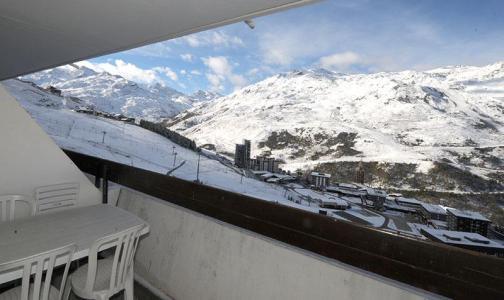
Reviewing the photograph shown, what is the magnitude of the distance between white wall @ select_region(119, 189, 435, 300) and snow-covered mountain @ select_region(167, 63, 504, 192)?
3845cm

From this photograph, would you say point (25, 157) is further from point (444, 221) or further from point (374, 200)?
point (374, 200)

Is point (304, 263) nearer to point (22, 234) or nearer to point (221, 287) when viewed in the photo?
point (221, 287)

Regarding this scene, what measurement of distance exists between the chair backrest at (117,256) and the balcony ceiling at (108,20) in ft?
4.16

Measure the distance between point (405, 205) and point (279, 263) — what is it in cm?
1891

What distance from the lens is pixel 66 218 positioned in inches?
70.9

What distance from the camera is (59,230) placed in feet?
5.28

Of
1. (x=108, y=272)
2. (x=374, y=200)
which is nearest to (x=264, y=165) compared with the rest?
(x=374, y=200)

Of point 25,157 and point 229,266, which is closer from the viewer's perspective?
point 229,266

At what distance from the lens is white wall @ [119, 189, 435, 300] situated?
129 centimetres

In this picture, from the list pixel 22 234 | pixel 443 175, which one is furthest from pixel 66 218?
pixel 443 175

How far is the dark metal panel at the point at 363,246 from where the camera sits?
0.98 metres

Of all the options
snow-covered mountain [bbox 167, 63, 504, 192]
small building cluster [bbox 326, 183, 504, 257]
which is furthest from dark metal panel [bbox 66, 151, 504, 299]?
snow-covered mountain [bbox 167, 63, 504, 192]

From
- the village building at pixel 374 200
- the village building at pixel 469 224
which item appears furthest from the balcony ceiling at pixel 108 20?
the village building at pixel 374 200

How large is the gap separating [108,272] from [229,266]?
0.73 metres
